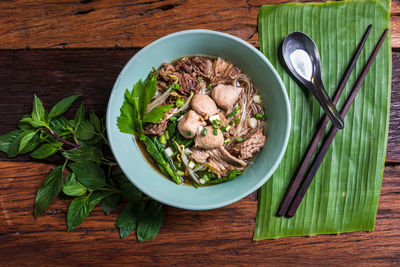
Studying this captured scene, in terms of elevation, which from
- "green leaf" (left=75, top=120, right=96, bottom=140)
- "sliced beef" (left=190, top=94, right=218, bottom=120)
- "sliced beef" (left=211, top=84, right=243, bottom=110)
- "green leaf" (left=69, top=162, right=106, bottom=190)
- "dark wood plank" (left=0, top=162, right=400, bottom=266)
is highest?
"sliced beef" (left=211, top=84, right=243, bottom=110)

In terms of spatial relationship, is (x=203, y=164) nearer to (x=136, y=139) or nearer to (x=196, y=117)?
(x=196, y=117)

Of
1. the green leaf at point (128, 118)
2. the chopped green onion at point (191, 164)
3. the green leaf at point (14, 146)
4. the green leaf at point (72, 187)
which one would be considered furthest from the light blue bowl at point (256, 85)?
the green leaf at point (14, 146)

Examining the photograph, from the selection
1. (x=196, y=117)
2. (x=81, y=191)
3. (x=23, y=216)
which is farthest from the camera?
(x=23, y=216)

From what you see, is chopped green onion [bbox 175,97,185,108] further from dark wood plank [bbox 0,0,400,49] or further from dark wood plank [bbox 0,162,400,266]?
dark wood plank [bbox 0,162,400,266]

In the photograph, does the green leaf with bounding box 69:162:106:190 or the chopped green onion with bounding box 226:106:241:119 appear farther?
the green leaf with bounding box 69:162:106:190

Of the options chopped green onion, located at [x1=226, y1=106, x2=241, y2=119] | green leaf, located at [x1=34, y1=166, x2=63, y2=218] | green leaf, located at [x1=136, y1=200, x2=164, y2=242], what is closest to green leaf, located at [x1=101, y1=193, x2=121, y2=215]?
green leaf, located at [x1=136, y1=200, x2=164, y2=242]

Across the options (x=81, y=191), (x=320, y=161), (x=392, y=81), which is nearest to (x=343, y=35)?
(x=392, y=81)
